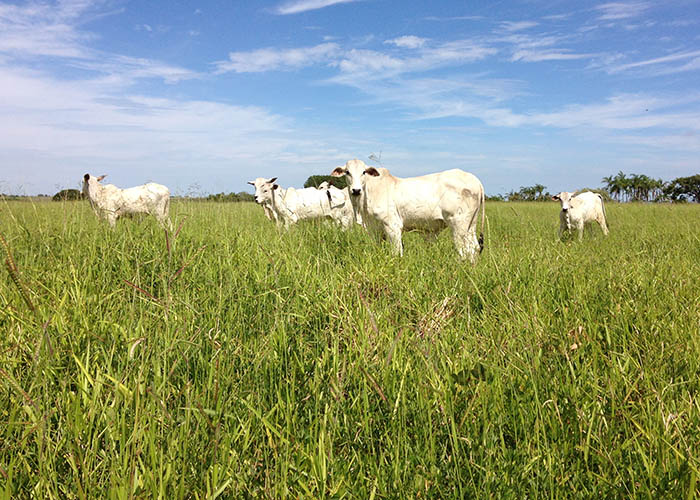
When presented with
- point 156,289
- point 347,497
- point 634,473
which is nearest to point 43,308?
point 156,289

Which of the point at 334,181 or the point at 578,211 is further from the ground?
the point at 334,181

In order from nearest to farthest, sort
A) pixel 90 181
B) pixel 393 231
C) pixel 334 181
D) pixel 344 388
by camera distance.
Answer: pixel 344 388 < pixel 393 231 < pixel 90 181 < pixel 334 181

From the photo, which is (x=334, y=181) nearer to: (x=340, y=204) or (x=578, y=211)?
(x=340, y=204)

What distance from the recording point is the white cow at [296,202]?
1218cm

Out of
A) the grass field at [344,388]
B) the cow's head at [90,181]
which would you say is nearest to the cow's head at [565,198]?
the grass field at [344,388]

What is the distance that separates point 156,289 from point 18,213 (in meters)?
4.58

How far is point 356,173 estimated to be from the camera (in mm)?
7348

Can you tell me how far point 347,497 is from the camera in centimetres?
166

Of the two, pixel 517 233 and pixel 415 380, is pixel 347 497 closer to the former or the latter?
pixel 415 380

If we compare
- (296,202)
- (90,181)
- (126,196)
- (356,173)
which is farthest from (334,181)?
(356,173)

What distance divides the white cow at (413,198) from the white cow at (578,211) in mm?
4707

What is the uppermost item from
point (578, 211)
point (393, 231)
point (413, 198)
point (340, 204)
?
point (340, 204)

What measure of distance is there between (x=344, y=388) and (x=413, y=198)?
5458mm

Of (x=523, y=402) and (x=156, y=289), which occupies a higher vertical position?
(x=156, y=289)
